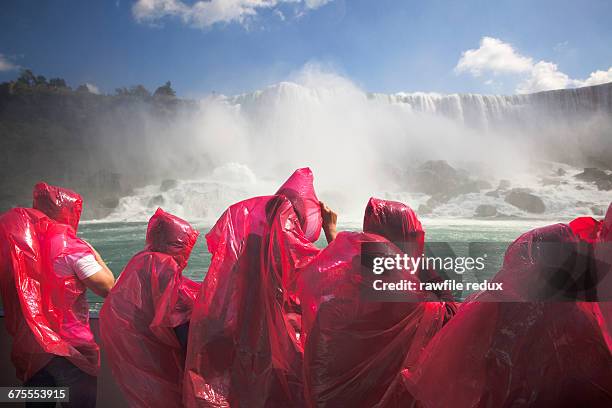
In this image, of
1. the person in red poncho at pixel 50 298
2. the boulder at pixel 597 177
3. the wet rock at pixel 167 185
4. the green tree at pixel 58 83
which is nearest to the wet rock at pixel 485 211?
the boulder at pixel 597 177

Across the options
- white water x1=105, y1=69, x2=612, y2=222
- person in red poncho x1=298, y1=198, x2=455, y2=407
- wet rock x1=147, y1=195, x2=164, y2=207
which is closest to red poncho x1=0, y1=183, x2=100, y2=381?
person in red poncho x1=298, y1=198, x2=455, y2=407

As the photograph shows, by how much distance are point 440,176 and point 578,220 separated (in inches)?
279

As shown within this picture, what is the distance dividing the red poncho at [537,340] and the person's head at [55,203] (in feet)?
4.14

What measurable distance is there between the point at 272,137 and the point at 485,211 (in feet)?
12.2

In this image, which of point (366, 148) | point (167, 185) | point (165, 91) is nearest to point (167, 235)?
point (165, 91)

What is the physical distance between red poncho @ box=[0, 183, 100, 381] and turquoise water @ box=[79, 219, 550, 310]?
8.93ft

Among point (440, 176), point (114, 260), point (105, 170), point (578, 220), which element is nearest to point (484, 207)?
point (440, 176)

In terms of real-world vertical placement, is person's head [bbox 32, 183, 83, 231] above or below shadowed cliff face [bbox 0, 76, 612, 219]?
below

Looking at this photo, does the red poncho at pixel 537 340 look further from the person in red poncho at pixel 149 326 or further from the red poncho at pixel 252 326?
the person in red poncho at pixel 149 326

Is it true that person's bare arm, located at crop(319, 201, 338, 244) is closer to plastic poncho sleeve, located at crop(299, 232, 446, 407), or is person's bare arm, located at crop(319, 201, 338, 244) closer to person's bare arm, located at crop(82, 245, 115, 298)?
plastic poncho sleeve, located at crop(299, 232, 446, 407)

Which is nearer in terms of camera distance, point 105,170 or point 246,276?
point 246,276

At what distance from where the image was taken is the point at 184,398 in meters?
1.25

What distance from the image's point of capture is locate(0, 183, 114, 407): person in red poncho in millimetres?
1389

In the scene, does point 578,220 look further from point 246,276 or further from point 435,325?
point 246,276
